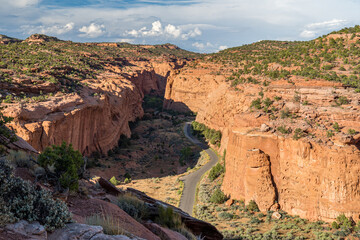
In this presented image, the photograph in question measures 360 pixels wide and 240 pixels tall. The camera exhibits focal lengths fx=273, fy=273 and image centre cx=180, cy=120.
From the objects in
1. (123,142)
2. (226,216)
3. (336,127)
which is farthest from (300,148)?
(123,142)

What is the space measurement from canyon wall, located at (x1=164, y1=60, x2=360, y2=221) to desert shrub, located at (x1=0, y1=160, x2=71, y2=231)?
21464mm

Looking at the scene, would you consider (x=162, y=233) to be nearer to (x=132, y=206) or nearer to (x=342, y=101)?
(x=132, y=206)

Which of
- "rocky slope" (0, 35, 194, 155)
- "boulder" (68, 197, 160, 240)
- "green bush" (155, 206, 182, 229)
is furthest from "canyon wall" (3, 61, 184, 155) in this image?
"boulder" (68, 197, 160, 240)

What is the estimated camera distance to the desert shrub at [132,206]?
31.9 feet

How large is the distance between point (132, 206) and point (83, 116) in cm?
2756

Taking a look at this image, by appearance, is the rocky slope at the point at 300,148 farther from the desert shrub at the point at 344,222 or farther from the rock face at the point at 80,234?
the rock face at the point at 80,234

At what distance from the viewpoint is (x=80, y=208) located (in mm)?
8039

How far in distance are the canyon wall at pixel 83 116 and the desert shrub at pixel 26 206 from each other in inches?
832

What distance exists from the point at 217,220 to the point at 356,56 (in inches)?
1049

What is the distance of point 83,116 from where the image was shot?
35.0 meters

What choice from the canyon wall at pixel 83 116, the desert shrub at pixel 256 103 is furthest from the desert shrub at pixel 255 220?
the canyon wall at pixel 83 116

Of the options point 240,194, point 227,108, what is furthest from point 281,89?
point 227,108

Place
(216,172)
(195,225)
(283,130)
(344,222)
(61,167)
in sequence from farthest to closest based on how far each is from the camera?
(216,172), (283,130), (344,222), (195,225), (61,167)

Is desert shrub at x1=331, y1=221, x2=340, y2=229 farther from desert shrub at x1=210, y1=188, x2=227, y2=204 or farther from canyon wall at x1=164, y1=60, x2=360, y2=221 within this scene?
desert shrub at x1=210, y1=188, x2=227, y2=204
